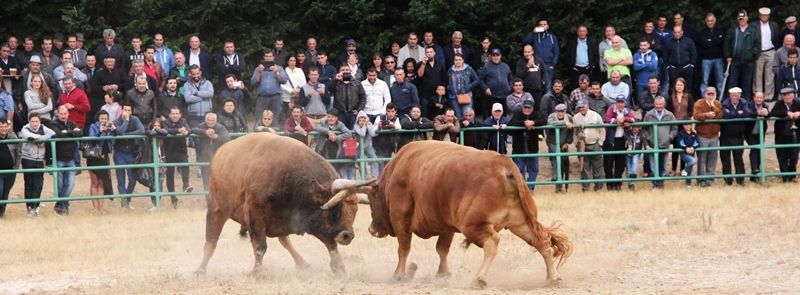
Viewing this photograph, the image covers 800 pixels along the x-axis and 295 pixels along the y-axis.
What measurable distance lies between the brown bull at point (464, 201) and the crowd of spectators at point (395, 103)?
6.14 metres

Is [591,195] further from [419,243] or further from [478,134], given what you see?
[419,243]

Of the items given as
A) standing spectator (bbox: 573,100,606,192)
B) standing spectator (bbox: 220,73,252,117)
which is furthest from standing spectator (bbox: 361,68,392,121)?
standing spectator (bbox: 573,100,606,192)

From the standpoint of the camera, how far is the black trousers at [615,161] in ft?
59.6

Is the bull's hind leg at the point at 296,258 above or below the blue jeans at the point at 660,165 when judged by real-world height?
below

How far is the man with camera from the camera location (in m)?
18.6

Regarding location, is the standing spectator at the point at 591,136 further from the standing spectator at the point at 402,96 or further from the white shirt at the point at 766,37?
the white shirt at the point at 766,37

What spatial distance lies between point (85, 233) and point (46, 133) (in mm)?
2299

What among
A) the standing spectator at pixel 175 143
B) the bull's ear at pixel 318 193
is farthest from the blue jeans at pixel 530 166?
the bull's ear at pixel 318 193

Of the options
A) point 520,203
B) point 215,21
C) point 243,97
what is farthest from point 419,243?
point 215,21

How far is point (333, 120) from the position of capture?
17516 millimetres

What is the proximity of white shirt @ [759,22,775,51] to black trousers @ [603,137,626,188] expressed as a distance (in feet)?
14.5

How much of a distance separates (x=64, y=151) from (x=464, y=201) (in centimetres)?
844

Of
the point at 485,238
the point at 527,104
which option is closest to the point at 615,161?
the point at 527,104

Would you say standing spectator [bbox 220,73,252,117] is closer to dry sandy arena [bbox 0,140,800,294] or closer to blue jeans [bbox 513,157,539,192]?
dry sandy arena [bbox 0,140,800,294]
